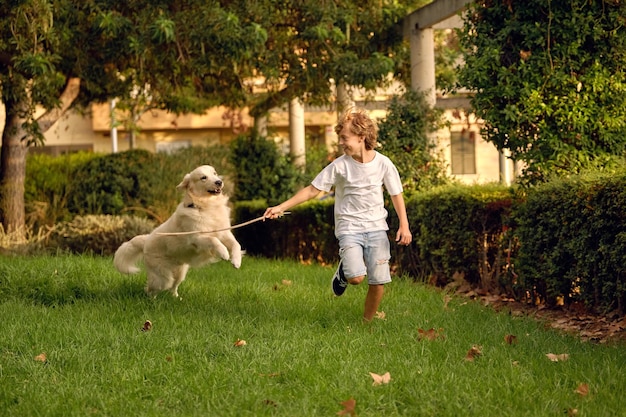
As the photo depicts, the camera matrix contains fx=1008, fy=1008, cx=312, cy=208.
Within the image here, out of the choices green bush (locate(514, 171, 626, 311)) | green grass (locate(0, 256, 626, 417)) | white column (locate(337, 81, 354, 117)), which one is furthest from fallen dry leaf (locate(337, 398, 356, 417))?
white column (locate(337, 81, 354, 117))

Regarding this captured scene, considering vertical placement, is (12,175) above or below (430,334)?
above

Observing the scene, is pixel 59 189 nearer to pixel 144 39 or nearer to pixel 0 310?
pixel 144 39

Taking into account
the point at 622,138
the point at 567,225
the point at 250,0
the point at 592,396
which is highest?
the point at 250,0

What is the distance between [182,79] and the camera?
17.7 m

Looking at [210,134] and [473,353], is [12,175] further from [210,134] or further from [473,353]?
[210,134]

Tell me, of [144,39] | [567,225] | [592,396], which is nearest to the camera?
[592,396]

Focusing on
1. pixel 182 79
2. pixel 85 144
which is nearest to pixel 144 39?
pixel 182 79

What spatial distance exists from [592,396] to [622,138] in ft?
17.9

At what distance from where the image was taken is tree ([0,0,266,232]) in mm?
13672

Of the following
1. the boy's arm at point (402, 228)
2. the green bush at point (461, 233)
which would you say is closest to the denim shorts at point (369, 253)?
the boy's arm at point (402, 228)

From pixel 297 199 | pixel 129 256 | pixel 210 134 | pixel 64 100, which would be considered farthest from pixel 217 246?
pixel 210 134

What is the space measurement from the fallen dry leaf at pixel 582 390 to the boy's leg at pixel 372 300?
2.40 metres

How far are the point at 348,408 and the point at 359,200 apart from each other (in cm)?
275

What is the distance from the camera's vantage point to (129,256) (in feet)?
32.1
